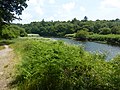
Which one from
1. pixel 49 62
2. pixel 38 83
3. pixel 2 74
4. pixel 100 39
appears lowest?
pixel 100 39

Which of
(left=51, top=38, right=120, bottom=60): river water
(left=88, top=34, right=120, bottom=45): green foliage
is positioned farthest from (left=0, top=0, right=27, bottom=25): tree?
(left=88, top=34, right=120, bottom=45): green foliage

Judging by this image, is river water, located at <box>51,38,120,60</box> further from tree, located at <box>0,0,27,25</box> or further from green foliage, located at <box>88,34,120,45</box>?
green foliage, located at <box>88,34,120,45</box>

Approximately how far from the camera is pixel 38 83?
11.5 metres

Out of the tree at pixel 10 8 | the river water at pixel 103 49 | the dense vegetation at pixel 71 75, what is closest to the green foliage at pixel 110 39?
the river water at pixel 103 49

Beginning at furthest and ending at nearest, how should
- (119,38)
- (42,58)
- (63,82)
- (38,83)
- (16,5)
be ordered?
1. (119,38)
2. (16,5)
3. (42,58)
4. (38,83)
5. (63,82)

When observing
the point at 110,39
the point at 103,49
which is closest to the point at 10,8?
the point at 103,49

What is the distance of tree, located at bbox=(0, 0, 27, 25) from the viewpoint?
160 feet

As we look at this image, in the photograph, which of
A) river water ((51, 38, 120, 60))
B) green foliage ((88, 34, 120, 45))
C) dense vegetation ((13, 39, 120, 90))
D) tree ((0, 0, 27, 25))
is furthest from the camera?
green foliage ((88, 34, 120, 45))

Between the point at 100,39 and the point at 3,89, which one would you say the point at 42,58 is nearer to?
the point at 3,89

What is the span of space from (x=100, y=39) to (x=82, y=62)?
108m

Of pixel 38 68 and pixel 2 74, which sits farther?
pixel 2 74

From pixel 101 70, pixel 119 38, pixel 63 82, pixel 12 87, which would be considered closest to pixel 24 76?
pixel 12 87

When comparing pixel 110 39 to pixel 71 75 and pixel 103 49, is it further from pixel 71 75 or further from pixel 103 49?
pixel 71 75

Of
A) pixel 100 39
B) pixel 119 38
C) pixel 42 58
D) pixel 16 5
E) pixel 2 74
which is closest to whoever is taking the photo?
pixel 42 58
